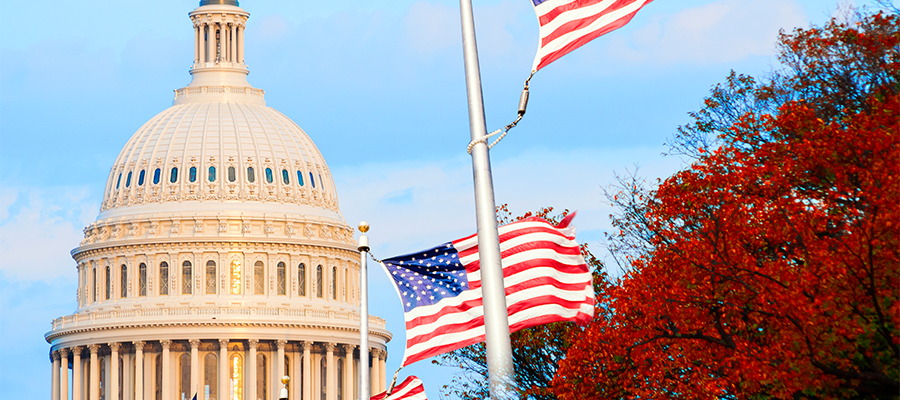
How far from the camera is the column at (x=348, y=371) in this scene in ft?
497

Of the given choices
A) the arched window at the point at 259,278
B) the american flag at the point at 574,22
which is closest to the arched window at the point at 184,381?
the arched window at the point at 259,278

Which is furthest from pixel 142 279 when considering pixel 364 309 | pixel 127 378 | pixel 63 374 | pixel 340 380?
pixel 364 309

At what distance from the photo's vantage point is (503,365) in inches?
979

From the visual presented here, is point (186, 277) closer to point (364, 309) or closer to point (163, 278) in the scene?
point (163, 278)

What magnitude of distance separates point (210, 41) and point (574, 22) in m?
138

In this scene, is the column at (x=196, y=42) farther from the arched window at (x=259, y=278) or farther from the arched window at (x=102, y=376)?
the arched window at (x=102, y=376)

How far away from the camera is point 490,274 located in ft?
82.6

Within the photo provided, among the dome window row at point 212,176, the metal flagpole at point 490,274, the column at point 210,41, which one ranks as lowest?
the metal flagpole at point 490,274

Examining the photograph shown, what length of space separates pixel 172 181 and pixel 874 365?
12450 cm

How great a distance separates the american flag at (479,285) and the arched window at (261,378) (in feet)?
394

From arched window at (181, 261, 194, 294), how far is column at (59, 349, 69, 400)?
1111 cm

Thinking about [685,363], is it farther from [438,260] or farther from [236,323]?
[236,323]

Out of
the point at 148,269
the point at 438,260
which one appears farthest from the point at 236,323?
the point at 438,260

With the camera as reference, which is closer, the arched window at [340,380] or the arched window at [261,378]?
the arched window at [261,378]
